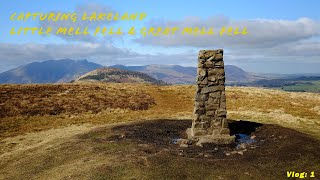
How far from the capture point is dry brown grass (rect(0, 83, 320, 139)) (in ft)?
132

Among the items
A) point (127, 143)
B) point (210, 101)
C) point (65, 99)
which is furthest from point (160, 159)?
point (65, 99)

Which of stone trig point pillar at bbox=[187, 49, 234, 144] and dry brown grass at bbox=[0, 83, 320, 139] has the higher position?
stone trig point pillar at bbox=[187, 49, 234, 144]

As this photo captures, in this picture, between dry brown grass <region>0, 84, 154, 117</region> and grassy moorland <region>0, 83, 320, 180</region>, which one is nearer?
grassy moorland <region>0, 83, 320, 180</region>

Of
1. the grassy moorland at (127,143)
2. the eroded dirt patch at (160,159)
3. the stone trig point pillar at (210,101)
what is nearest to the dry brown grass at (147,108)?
the grassy moorland at (127,143)

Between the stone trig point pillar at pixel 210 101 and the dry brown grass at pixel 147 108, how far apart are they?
11.2 metres

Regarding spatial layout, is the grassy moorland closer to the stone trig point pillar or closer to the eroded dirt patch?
the eroded dirt patch

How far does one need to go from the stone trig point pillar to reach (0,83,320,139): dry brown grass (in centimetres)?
1118

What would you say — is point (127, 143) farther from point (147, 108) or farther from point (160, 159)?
point (147, 108)

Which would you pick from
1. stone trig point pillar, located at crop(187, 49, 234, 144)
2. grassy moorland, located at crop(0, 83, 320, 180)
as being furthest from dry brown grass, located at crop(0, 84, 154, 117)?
stone trig point pillar, located at crop(187, 49, 234, 144)

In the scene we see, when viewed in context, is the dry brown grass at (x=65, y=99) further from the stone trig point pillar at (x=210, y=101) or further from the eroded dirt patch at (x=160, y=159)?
the stone trig point pillar at (x=210, y=101)

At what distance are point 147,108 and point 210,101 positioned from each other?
27.1 metres

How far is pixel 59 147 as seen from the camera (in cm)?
2567

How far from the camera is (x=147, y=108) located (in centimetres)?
5250

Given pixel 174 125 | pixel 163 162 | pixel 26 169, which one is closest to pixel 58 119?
pixel 174 125
